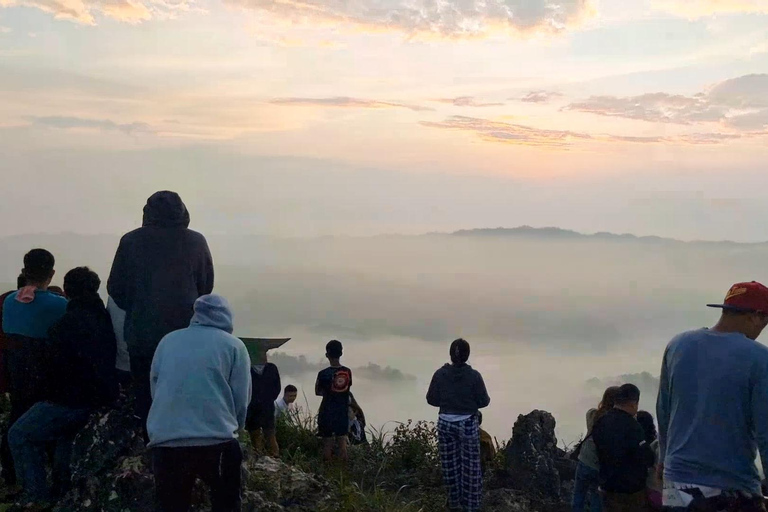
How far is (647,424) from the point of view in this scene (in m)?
6.85

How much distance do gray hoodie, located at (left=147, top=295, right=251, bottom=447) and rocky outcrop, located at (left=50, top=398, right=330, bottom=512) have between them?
117 cm

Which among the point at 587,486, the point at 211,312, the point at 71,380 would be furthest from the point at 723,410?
the point at 71,380

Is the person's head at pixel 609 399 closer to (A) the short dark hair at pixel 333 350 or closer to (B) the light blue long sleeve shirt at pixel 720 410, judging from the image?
(B) the light blue long sleeve shirt at pixel 720 410

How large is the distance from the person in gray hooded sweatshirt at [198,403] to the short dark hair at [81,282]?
4.33 ft

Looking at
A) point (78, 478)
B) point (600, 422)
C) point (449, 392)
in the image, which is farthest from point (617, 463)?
point (78, 478)

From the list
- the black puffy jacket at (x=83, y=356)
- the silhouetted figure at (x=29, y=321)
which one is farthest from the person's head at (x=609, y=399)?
the silhouetted figure at (x=29, y=321)

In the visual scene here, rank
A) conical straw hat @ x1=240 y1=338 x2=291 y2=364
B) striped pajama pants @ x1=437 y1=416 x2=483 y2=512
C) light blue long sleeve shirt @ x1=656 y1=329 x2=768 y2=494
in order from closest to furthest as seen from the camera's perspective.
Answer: light blue long sleeve shirt @ x1=656 y1=329 x2=768 y2=494
conical straw hat @ x1=240 y1=338 x2=291 y2=364
striped pajama pants @ x1=437 y1=416 x2=483 y2=512

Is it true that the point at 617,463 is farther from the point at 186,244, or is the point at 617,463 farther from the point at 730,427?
the point at 186,244

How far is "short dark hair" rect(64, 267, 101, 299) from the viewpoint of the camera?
17.7 ft

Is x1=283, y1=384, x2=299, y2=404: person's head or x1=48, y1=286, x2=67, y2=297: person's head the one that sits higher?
x1=48, y1=286, x2=67, y2=297: person's head

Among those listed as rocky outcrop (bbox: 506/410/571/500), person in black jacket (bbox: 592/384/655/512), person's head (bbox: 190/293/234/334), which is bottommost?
rocky outcrop (bbox: 506/410/571/500)

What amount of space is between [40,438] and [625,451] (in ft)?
13.9

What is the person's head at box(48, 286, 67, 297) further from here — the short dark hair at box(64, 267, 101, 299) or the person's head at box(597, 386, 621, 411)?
the person's head at box(597, 386, 621, 411)

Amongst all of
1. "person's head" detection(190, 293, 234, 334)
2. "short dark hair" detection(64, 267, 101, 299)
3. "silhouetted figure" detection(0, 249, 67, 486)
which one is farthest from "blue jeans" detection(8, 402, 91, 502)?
"person's head" detection(190, 293, 234, 334)
